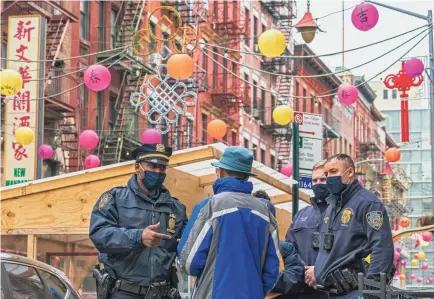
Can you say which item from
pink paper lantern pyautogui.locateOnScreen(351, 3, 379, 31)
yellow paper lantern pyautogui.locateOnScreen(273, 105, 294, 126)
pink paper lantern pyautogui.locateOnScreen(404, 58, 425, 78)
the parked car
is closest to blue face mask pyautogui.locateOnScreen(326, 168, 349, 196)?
the parked car

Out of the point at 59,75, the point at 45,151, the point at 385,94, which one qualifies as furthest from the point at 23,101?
the point at 385,94

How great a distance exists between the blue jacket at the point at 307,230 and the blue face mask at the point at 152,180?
152 centimetres

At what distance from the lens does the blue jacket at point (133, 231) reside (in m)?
8.73

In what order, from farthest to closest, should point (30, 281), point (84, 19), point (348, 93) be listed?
point (84, 19) → point (348, 93) → point (30, 281)

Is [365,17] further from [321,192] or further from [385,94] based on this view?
[385,94]

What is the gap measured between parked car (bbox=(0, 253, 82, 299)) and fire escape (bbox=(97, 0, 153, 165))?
26.9m

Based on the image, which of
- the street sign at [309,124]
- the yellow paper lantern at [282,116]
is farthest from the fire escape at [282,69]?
the street sign at [309,124]

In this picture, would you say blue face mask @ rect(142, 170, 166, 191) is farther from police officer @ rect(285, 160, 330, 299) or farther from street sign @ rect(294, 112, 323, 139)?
street sign @ rect(294, 112, 323, 139)

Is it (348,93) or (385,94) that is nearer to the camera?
(348,93)

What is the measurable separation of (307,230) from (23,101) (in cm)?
2069

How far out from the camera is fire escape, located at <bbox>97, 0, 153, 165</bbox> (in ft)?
126

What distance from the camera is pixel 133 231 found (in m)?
8.67

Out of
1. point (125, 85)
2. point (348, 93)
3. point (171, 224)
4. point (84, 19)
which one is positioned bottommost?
point (171, 224)

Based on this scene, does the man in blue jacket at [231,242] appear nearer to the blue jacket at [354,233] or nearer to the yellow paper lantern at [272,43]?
the blue jacket at [354,233]
